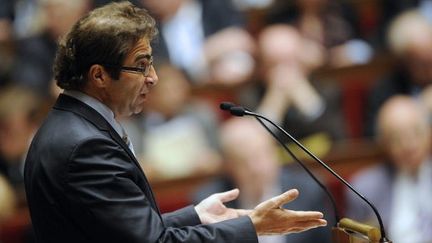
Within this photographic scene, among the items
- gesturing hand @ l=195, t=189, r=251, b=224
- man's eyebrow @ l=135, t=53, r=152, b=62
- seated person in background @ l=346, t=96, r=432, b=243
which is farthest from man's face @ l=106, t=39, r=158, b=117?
seated person in background @ l=346, t=96, r=432, b=243

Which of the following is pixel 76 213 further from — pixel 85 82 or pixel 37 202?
pixel 85 82

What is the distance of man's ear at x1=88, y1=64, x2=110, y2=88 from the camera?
1390 mm

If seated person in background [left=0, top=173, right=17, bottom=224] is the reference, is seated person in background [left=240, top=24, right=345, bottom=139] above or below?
above

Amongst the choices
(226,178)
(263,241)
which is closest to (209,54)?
(226,178)

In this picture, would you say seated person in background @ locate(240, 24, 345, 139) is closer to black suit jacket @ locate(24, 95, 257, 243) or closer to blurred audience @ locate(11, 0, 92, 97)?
blurred audience @ locate(11, 0, 92, 97)

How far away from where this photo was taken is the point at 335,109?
3018 mm

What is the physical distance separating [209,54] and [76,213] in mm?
1987

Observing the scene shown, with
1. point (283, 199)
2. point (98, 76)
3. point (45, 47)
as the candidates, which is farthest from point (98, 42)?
point (45, 47)

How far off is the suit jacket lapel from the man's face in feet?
0.12

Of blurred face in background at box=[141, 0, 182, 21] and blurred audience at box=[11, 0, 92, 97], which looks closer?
blurred audience at box=[11, 0, 92, 97]

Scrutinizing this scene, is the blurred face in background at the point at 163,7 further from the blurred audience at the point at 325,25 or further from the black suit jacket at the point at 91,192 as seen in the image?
the black suit jacket at the point at 91,192

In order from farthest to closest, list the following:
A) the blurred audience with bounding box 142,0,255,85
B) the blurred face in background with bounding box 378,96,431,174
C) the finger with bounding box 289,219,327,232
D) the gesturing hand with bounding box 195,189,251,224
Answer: the blurred audience with bounding box 142,0,255,85 → the blurred face in background with bounding box 378,96,431,174 → the gesturing hand with bounding box 195,189,251,224 → the finger with bounding box 289,219,327,232

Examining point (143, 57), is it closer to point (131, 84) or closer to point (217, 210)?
point (131, 84)

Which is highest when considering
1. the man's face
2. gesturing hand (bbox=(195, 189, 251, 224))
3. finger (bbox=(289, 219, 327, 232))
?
the man's face
